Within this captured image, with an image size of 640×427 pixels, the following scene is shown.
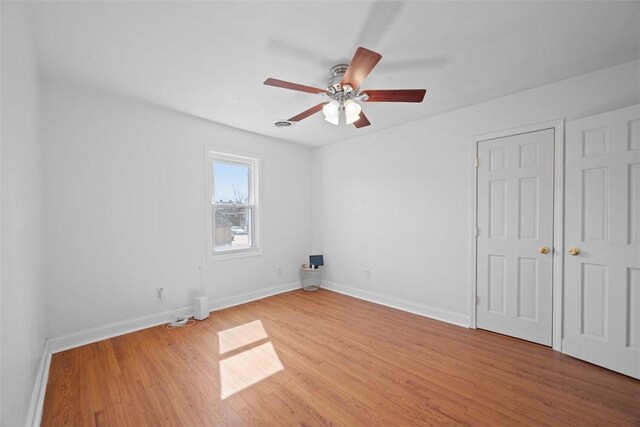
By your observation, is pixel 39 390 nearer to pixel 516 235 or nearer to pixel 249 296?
pixel 249 296

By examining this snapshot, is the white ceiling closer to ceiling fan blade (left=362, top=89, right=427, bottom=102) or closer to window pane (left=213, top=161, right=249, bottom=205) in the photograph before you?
ceiling fan blade (left=362, top=89, right=427, bottom=102)

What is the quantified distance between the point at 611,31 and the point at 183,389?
162 inches

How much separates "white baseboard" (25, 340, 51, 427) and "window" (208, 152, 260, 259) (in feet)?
5.78

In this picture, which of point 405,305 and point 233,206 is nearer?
point 405,305

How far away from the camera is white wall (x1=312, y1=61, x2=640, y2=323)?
8.50 ft

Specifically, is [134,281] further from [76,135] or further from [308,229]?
[308,229]

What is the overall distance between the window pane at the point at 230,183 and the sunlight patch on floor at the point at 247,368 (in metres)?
2.21

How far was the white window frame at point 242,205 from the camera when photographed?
145 inches

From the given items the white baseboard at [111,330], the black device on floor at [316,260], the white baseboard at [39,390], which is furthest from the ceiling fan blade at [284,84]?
the black device on floor at [316,260]

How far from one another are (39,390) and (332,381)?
83.6 inches

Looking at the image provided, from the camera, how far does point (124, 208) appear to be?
299cm

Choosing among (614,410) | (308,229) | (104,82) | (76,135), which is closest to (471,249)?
(614,410)

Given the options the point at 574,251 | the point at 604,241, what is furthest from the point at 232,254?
the point at 604,241

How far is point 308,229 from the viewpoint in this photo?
5.07m
